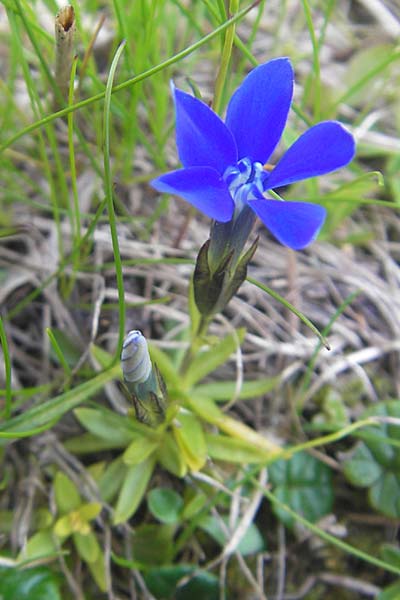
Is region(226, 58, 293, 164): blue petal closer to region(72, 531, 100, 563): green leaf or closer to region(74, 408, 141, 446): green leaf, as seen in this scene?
region(74, 408, 141, 446): green leaf

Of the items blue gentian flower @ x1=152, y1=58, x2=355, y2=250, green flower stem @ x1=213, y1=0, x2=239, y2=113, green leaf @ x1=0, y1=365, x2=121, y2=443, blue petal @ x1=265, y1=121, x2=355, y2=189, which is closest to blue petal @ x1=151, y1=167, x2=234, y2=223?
blue gentian flower @ x1=152, y1=58, x2=355, y2=250

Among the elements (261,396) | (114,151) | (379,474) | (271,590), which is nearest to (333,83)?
(114,151)

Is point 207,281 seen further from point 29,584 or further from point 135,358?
point 29,584

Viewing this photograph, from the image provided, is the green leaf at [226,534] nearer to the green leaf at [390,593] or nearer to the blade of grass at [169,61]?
the green leaf at [390,593]

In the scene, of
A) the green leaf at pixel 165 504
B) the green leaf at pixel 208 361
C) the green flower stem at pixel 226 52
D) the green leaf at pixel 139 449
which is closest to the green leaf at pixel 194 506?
the green leaf at pixel 165 504

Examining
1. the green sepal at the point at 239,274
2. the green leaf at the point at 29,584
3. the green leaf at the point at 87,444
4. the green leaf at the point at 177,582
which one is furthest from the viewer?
the green leaf at the point at 87,444

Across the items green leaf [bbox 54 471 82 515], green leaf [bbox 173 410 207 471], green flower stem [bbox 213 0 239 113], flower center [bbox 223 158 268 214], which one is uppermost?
green flower stem [bbox 213 0 239 113]
